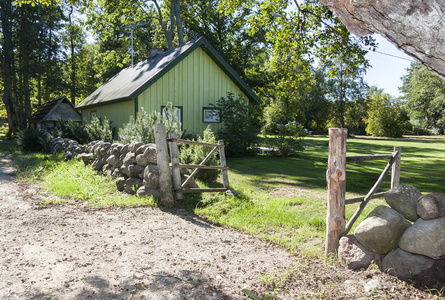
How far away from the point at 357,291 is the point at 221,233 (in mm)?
2418

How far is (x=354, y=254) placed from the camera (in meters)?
3.91

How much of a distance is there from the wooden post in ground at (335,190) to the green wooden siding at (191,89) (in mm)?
11979

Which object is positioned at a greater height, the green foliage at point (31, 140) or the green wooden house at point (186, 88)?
the green wooden house at point (186, 88)

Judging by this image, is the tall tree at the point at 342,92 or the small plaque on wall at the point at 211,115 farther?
the tall tree at the point at 342,92

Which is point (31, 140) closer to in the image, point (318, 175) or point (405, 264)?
point (318, 175)

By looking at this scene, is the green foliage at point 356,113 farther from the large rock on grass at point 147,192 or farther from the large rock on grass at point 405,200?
the large rock on grass at point 405,200

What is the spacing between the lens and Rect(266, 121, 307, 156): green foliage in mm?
16406

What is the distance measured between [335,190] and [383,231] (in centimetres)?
74

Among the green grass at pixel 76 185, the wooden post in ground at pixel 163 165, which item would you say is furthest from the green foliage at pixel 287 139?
the wooden post in ground at pixel 163 165

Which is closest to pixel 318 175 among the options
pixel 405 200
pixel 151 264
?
pixel 405 200

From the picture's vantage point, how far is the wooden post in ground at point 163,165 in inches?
268

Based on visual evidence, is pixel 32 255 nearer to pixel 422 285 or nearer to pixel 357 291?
pixel 357 291

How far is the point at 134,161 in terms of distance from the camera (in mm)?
8000

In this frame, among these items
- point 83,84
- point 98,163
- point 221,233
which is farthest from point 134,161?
point 83,84
